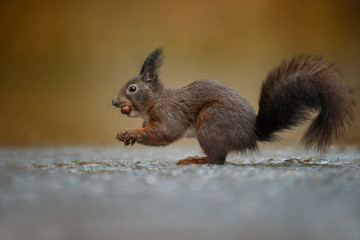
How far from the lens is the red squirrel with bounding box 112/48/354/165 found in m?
2.13

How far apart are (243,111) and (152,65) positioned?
78 centimetres

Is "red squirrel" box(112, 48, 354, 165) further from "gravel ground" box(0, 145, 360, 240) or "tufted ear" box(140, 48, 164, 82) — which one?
"gravel ground" box(0, 145, 360, 240)

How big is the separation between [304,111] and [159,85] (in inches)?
40.2

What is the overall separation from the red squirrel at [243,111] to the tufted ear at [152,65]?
0.13m

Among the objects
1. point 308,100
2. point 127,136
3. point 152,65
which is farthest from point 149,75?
point 308,100

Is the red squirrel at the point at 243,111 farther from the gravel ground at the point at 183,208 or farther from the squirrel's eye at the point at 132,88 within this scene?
the gravel ground at the point at 183,208

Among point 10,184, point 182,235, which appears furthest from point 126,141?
point 182,235

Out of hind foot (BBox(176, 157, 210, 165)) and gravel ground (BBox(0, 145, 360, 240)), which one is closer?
gravel ground (BBox(0, 145, 360, 240))

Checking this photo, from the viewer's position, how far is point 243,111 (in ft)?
7.64

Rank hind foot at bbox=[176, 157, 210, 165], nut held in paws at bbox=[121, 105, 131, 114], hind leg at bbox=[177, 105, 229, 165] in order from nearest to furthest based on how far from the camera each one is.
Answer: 1. hind leg at bbox=[177, 105, 229, 165]
2. hind foot at bbox=[176, 157, 210, 165]
3. nut held in paws at bbox=[121, 105, 131, 114]

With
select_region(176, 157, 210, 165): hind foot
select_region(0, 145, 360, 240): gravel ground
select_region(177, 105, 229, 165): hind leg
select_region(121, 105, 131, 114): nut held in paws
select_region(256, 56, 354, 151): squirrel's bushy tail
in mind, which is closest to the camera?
select_region(0, 145, 360, 240): gravel ground

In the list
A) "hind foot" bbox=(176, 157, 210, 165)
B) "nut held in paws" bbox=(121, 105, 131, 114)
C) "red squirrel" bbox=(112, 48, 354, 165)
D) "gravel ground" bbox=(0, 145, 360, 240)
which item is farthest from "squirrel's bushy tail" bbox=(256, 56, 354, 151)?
"nut held in paws" bbox=(121, 105, 131, 114)

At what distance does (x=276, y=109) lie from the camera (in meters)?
2.23

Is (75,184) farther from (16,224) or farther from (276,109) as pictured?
(276,109)
